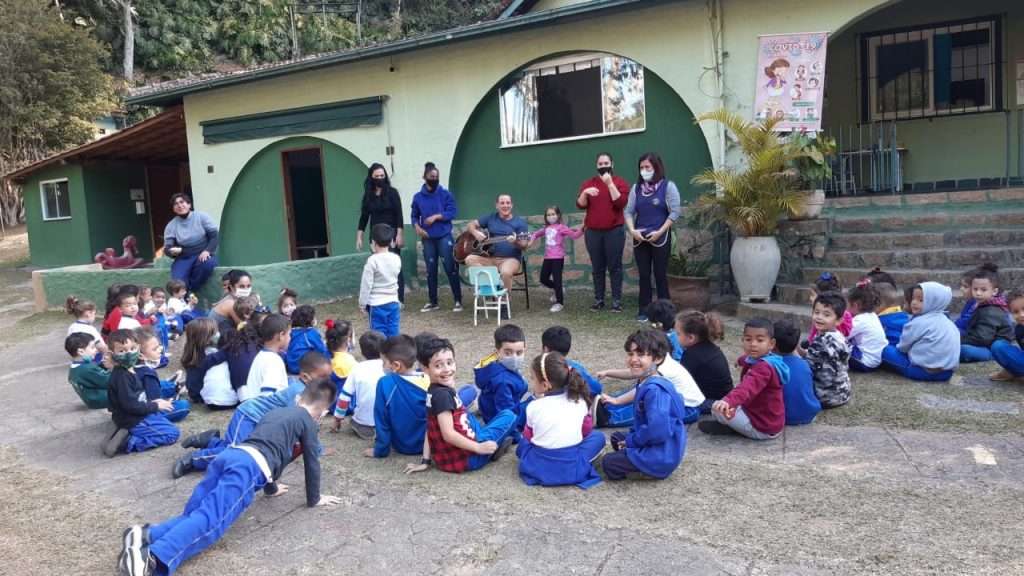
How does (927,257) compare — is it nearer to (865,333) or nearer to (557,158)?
(865,333)

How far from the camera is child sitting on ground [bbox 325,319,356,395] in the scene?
5.18 m

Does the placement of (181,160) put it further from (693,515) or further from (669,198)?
(693,515)

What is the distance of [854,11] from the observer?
809 cm

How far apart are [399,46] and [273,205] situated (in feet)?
13.0

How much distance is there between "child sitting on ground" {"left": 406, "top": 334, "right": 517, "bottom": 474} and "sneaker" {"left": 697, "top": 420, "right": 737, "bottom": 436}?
47.3 inches

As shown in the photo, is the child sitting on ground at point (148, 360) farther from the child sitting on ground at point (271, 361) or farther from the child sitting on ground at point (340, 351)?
the child sitting on ground at point (340, 351)

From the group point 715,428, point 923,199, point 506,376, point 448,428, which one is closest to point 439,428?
point 448,428

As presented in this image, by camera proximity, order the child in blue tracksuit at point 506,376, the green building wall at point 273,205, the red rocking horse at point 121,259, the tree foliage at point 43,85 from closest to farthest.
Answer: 1. the child in blue tracksuit at point 506,376
2. the green building wall at point 273,205
3. the red rocking horse at point 121,259
4. the tree foliage at point 43,85

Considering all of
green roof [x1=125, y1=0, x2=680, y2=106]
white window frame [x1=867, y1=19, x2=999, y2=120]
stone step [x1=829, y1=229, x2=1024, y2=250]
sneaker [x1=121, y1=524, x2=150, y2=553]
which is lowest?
sneaker [x1=121, y1=524, x2=150, y2=553]

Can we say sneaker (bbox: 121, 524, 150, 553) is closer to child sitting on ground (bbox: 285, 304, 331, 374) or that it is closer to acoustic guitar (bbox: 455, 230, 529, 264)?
child sitting on ground (bbox: 285, 304, 331, 374)

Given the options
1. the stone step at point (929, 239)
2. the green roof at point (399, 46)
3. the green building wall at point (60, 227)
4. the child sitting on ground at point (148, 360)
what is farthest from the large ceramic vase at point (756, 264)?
the green building wall at point (60, 227)

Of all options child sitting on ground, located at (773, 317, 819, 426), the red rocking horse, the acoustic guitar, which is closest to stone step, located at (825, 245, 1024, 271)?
the acoustic guitar

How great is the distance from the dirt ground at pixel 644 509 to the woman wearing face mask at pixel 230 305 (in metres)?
1.39

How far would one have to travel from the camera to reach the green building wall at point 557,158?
364 inches
